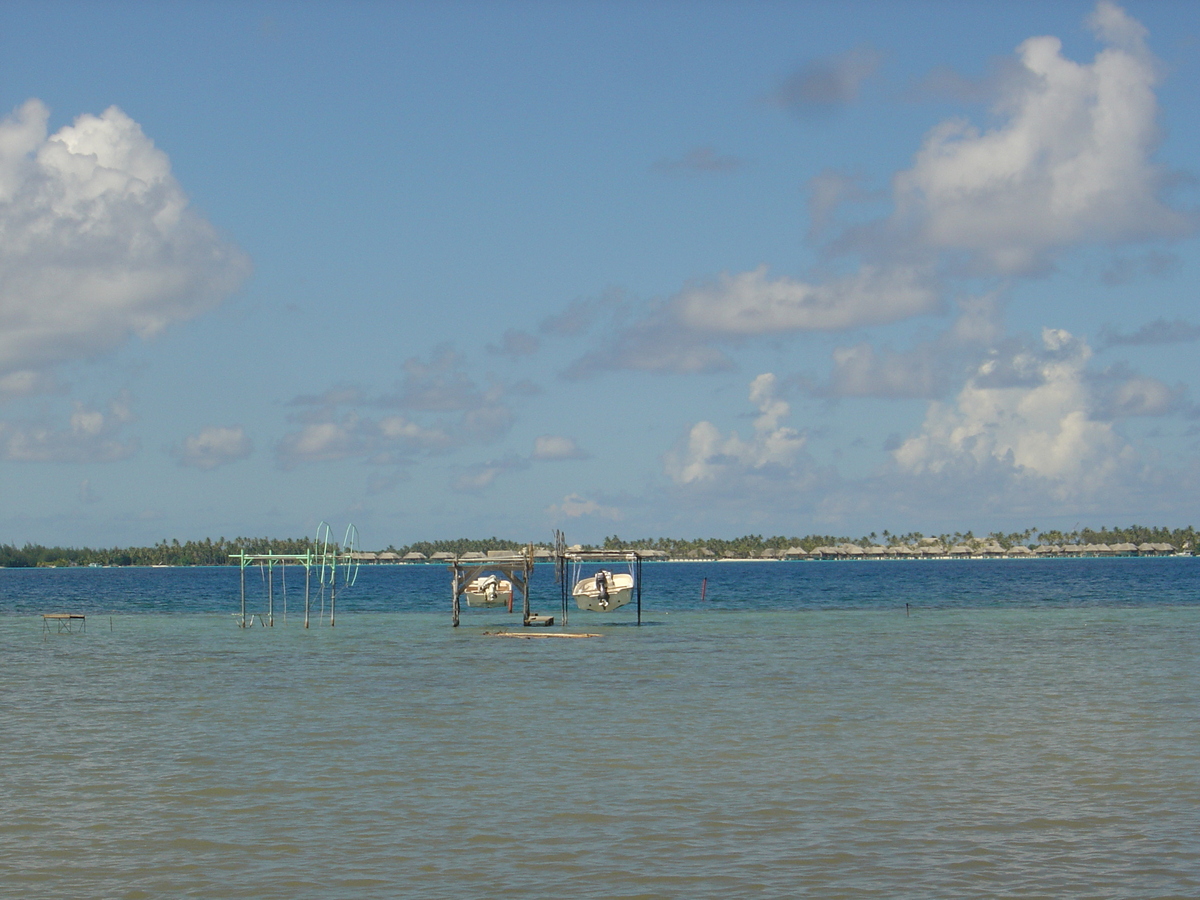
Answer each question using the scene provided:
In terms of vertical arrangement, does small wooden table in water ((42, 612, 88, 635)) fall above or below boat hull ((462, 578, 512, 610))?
below

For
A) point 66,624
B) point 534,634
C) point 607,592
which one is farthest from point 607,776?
point 66,624

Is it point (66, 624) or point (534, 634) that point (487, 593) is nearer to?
point (66, 624)

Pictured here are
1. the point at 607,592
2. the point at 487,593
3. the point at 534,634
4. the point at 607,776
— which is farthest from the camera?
the point at 487,593

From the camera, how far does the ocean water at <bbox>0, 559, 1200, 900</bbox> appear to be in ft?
53.2

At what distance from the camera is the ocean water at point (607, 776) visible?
638 inches

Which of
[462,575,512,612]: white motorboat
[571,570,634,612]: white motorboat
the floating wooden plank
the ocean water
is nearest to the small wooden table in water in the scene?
the ocean water

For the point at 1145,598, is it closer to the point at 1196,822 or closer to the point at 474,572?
the point at 474,572

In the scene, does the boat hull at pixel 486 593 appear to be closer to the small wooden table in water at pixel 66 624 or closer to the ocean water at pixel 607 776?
the small wooden table in water at pixel 66 624

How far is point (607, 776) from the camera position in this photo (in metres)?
22.5

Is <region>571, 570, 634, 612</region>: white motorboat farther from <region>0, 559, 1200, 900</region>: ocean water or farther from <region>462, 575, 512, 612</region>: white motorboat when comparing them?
<region>0, 559, 1200, 900</region>: ocean water

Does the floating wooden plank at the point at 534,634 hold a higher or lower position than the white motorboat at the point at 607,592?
lower

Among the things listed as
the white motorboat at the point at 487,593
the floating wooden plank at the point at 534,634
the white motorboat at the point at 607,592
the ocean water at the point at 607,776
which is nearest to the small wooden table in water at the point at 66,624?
the ocean water at the point at 607,776

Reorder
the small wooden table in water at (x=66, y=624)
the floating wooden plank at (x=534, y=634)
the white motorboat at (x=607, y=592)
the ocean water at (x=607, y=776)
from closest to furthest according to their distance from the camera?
the ocean water at (x=607, y=776)
the floating wooden plank at (x=534, y=634)
the small wooden table in water at (x=66, y=624)
the white motorboat at (x=607, y=592)

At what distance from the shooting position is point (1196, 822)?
60.8 feet
